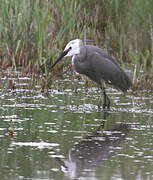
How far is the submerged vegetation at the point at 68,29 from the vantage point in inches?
372

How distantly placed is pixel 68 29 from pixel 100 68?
1531 mm

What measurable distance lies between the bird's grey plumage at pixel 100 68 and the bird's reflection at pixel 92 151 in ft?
4.82

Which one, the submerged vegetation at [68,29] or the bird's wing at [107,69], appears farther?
the submerged vegetation at [68,29]

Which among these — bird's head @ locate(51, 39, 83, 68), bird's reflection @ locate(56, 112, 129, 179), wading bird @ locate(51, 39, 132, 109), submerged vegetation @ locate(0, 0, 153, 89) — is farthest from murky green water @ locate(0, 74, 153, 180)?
submerged vegetation @ locate(0, 0, 153, 89)

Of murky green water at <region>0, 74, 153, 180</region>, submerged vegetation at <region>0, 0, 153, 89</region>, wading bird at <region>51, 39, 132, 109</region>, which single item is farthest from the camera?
submerged vegetation at <region>0, 0, 153, 89</region>

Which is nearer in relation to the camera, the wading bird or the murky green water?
the murky green water

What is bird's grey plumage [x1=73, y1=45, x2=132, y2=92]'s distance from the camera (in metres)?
8.41

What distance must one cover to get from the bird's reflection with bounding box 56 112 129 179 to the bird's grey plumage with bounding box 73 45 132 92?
4.82ft

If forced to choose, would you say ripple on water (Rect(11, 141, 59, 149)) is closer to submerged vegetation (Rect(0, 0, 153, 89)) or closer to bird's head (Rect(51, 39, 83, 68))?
bird's head (Rect(51, 39, 83, 68))

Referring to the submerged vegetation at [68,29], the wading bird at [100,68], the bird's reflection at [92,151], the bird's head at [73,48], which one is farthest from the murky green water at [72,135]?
the submerged vegetation at [68,29]

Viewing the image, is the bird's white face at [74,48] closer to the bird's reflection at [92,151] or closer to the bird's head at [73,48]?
the bird's head at [73,48]

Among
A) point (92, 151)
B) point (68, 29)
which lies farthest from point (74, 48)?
point (92, 151)

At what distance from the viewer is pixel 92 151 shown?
593cm

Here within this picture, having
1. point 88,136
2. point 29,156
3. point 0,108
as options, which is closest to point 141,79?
point 0,108
